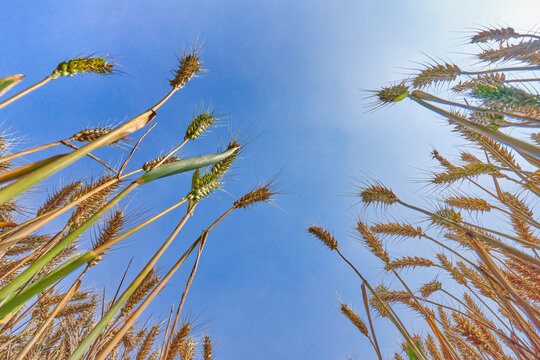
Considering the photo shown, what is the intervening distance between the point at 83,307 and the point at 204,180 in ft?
12.5

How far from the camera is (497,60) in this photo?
2023 mm

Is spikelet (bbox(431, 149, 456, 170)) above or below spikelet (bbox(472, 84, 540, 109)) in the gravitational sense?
above

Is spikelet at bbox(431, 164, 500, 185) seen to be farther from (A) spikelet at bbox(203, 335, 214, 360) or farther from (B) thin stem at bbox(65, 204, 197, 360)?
(A) spikelet at bbox(203, 335, 214, 360)

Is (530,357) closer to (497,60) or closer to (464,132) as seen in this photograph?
(464,132)

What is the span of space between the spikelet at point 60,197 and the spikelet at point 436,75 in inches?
147

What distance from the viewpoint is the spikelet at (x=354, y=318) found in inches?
119

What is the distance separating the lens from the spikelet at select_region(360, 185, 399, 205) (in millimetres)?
2498

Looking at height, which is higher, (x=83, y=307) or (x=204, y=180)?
(x=83, y=307)

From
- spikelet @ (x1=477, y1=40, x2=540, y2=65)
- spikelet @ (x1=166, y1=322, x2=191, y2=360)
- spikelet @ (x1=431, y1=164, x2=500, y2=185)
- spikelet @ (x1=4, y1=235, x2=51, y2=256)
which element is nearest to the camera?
spikelet @ (x1=477, y1=40, x2=540, y2=65)

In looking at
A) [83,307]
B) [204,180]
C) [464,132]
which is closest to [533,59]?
[464,132]

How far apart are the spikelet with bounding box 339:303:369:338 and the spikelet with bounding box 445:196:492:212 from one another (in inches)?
70.9

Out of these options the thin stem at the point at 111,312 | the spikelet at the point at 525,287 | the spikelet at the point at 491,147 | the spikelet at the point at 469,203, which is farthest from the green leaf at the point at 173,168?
the spikelet at the point at 525,287

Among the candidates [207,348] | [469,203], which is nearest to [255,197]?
[469,203]

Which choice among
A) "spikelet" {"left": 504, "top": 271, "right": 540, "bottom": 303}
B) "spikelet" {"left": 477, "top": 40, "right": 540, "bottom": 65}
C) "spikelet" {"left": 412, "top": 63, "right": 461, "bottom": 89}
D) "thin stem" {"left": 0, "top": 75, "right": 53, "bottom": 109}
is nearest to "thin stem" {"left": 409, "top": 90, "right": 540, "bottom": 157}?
"spikelet" {"left": 412, "top": 63, "right": 461, "bottom": 89}
